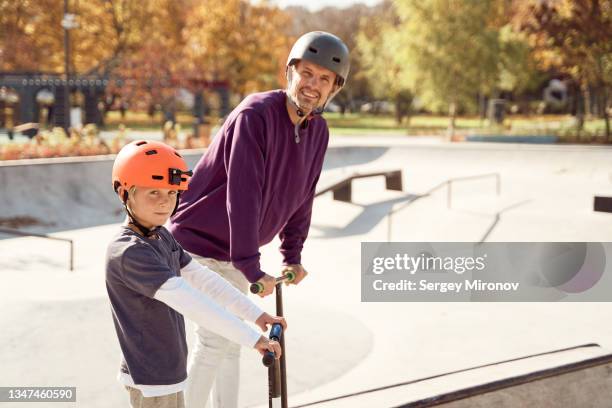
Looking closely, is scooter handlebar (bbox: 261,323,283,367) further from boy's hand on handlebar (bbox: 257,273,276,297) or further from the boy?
boy's hand on handlebar (bbox: 257,273,276,297)

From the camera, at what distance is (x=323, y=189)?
11.8 meters

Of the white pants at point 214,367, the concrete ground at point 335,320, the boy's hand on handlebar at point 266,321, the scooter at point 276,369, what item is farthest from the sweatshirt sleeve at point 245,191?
the concrete ground at point 335,320

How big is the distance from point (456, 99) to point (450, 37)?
134 inches

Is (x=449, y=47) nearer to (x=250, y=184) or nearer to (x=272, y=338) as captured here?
(x=250, y=184)

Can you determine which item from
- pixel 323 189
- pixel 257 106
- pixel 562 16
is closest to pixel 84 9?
pixel 562 16

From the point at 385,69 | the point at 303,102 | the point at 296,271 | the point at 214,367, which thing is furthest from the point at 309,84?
the point at 385,69

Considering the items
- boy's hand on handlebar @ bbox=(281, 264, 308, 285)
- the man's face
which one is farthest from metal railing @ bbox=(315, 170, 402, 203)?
the man's face

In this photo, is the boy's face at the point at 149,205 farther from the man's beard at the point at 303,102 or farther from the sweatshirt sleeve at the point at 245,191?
the man's beard at the point at 303,102

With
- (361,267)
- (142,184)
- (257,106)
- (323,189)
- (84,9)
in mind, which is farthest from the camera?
(84,9)

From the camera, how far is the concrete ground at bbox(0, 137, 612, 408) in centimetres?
495

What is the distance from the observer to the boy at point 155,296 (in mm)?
2371

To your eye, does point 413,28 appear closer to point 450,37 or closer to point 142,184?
point 450,37

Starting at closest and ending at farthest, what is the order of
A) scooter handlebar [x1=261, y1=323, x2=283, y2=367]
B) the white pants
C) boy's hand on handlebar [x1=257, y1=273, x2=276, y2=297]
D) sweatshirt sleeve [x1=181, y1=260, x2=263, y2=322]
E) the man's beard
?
scooter handlebar [x1=261, y1=323, x2=283, y2=367], sweatshirt sleeve [x1=181, y1=260, x2=263, y2=322], boy's hand on handlebar [x1=257, y1=273, x2=276, y2=297], the man's beard, the white pants

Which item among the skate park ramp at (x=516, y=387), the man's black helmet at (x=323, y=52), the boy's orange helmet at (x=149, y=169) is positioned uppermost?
the man's black helmet at (x=323, y=52)
